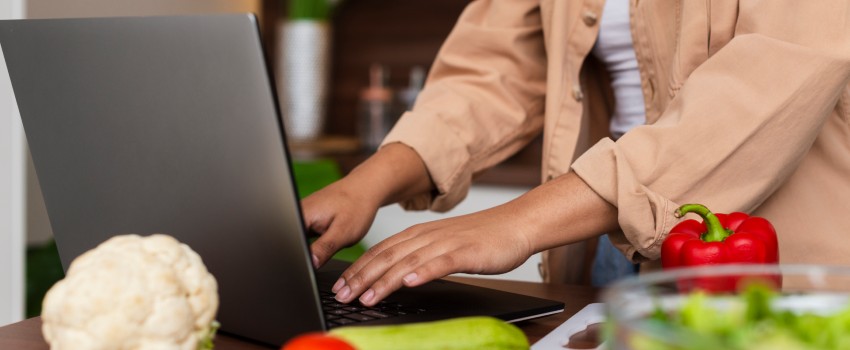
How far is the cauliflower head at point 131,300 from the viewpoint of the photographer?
0.61 metres

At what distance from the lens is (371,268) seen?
922 mm

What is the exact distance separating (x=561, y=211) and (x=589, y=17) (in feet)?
1.38

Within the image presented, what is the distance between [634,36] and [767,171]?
330 mm

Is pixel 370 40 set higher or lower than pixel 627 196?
lower

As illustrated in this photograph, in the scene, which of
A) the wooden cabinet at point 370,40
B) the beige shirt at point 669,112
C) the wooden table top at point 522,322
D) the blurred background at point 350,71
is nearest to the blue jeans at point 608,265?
the beige shirt at point 669,112

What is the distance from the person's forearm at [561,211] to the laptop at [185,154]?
A: 84mm

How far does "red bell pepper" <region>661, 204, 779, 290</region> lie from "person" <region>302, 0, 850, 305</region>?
28mm

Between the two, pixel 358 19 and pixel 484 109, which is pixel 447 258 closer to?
pixel 484 109

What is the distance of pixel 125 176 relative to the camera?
0.80m

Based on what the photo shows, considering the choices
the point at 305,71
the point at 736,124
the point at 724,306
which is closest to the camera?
the point at 724,306

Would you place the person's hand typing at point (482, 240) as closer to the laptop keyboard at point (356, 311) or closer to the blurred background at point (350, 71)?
the laptop keyboard at point (356, 311)

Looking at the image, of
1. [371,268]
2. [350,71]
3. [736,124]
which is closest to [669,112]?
[736,124]

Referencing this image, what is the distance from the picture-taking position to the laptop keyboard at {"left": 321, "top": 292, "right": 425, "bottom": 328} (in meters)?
0.85

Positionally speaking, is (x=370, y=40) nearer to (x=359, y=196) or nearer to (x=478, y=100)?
(x=478, y=100)
